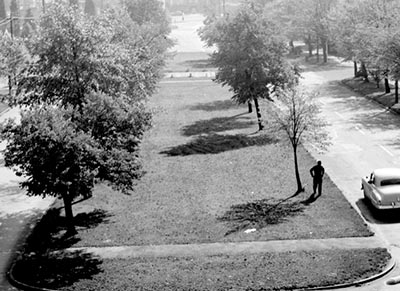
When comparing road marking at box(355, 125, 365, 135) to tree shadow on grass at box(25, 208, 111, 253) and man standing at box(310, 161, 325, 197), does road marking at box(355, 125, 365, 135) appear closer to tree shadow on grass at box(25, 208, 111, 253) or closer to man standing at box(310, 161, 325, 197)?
man standing at box(310, 161, 325, 197)

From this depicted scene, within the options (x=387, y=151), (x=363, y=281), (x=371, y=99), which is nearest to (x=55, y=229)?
(x=363, y=281)

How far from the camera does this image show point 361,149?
36406 millimetres

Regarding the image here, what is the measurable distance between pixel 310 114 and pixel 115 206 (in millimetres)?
8747

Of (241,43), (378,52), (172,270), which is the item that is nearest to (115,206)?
(172,270)

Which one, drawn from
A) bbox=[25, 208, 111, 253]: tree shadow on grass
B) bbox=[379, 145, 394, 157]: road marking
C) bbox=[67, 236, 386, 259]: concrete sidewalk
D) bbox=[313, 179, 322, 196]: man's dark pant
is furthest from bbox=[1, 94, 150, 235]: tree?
bbox=[379, 145, 394, 157]: road marking

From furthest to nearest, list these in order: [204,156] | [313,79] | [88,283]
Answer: [313,79] < [204,156] < [88,283]

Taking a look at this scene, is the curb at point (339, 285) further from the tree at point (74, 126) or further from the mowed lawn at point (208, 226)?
the tree at point (74, 126)

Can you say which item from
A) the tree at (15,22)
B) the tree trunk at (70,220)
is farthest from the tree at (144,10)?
the tree trunk at (70,220)

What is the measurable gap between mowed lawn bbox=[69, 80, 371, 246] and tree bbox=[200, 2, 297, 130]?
294cm

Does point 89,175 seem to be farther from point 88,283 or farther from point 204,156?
point 204,156

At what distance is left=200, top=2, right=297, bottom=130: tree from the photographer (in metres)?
40.7

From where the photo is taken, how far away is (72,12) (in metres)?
29.8

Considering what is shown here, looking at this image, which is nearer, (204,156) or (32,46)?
(32,46)

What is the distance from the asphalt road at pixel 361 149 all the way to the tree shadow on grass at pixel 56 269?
8.28 metres
